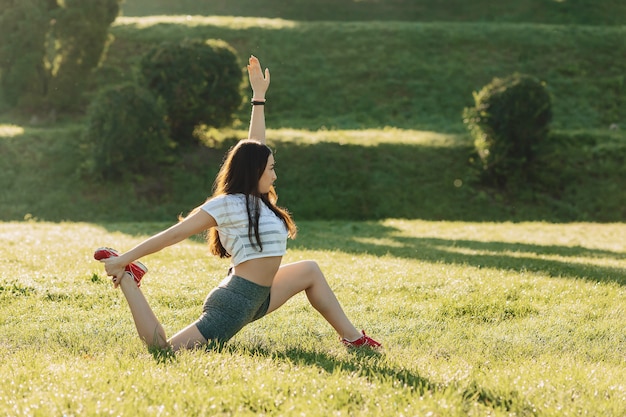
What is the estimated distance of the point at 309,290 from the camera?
593 centimetres

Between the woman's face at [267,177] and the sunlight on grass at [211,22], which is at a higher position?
the sunlight on grass at [211,22]

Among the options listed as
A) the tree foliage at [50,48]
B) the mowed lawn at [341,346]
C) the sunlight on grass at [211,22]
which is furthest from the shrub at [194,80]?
the sunlight on grass at [211,22]

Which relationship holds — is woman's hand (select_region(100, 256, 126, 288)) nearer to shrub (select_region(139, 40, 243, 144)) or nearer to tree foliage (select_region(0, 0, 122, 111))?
shrub (select_region(139, 40, 243, 144))

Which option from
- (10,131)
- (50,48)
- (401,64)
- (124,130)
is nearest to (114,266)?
(124,130)

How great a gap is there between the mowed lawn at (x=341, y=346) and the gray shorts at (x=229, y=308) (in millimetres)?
194

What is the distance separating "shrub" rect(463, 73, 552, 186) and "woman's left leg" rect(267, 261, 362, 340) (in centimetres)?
1433

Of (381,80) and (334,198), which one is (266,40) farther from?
(334,198)

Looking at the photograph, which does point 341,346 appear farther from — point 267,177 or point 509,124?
point 509,124

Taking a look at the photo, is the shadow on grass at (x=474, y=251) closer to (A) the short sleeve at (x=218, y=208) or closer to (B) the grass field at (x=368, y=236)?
(B) the grass field at (x=368, y=236)

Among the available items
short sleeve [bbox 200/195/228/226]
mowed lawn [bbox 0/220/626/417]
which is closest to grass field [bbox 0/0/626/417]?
mowed lawn [bbox 0/220/626/417]

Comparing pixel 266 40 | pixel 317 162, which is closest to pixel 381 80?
pixel 266 40

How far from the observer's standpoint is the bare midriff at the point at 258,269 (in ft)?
18.4

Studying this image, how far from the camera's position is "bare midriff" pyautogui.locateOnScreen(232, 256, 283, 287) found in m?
5.61

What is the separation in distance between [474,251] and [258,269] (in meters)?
7.22
